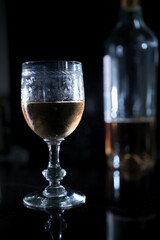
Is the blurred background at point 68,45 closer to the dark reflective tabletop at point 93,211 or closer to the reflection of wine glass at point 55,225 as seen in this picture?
the dark reflective tabletop at point 93,211

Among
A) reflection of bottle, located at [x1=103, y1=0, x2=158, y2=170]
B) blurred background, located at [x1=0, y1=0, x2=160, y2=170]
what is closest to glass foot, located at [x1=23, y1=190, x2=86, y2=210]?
reflection of bottle, located at [x1=103, y1=0, x2=158, y2=170]

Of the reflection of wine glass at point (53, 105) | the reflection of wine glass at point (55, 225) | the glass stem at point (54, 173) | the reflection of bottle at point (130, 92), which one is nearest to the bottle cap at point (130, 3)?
the reflection of bottle at point (130, 92)

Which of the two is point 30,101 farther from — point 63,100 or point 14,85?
point 14,85

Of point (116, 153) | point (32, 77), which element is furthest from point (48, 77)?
point (116, 153)

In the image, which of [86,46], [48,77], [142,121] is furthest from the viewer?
[86,46]

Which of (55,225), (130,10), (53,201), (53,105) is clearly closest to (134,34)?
(130,10)

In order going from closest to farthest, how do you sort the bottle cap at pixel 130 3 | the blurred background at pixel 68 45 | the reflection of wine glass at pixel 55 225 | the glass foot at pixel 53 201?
1. the reflection of wine glass at pixel 55 225
2. the glass foot at pixel 53 201
3. the bottle cap at pixel 130 3
4. the blurred background at pixel 68 45
